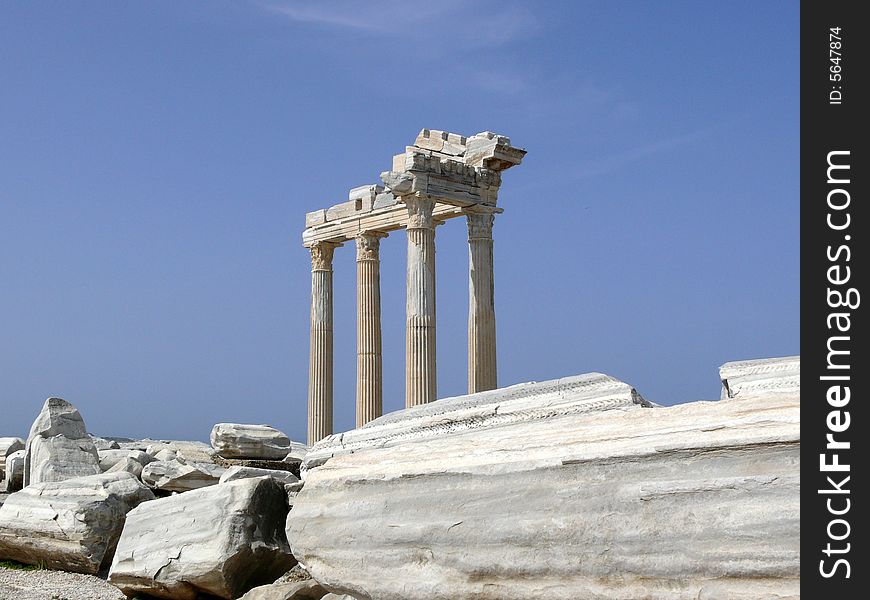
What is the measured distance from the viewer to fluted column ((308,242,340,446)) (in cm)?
2672

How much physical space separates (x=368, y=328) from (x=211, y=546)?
1779 centimetres

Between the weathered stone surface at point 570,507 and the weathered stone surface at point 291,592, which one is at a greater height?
the weathered stone surface at point 570,507

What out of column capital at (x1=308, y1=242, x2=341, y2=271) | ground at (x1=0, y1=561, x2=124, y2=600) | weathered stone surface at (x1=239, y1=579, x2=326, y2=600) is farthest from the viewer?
column capital at (x1=308, y1=242, x2=341, y2=271)

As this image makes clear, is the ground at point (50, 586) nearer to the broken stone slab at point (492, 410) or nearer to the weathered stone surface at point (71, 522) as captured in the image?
the weathered stone surface at point (71, 522)

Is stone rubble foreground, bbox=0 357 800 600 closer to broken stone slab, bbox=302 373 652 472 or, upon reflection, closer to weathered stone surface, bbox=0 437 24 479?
broken stone slab, bbox=302 373 652 472

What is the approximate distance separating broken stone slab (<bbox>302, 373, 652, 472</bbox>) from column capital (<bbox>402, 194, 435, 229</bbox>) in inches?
Result: 600

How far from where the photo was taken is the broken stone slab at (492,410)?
6152 mm

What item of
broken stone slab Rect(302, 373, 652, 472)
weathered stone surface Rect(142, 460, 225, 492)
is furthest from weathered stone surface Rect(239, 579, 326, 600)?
weathered stone surface Rect(142, 460, 225, 492)

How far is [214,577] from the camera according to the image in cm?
761

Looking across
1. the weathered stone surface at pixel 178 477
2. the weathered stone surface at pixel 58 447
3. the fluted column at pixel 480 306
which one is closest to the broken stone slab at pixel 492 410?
the weathered stone surface at pixel 178 477

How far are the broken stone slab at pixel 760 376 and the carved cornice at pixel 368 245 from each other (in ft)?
64.1

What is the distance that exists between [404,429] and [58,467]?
7.01 metres

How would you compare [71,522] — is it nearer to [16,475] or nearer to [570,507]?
[16,475]
